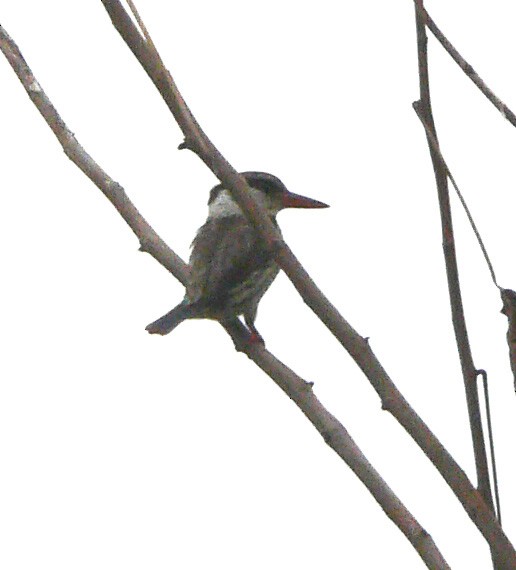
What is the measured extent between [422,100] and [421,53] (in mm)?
76

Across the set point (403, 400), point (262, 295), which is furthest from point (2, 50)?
point (262, 295)

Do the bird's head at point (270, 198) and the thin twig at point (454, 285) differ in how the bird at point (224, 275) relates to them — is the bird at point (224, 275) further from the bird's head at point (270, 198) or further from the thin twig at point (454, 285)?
the thin twig at point (454, 285)

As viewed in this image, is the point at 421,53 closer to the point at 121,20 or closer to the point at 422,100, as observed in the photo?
the point at 422,100

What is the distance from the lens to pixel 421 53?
5.89 feet

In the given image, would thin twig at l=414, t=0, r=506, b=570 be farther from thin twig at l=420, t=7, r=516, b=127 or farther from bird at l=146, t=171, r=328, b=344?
bird at l=146, t=171, r=328, b=344

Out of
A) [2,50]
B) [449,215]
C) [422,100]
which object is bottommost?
[449,215]

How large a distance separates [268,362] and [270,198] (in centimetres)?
261

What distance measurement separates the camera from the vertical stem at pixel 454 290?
178 cm

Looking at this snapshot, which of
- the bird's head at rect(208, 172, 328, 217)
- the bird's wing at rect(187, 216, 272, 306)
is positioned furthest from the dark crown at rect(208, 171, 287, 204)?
the bird's wing at rect(187, 216, 272, 306)

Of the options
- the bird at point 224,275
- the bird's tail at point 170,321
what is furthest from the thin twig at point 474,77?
the bird's tail at point 170,321

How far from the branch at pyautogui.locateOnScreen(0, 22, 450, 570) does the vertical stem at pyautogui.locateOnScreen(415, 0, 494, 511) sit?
0.48 ft

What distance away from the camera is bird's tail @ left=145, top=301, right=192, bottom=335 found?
4531mm

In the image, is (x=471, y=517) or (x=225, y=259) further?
(x=225, y=259)

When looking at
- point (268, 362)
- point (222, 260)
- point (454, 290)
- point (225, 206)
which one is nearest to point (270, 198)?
point (225, 206)
